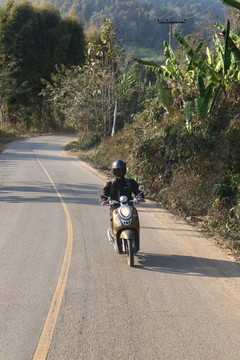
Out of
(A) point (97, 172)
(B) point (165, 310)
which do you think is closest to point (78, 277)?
(B) point (165, 310)

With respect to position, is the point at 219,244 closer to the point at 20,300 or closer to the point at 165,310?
the point at 165,310

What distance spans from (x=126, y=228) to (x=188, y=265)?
1247 mm

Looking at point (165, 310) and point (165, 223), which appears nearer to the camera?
point (165, 310)

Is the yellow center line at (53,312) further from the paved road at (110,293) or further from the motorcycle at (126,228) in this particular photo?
the motorcycle at (126,228)

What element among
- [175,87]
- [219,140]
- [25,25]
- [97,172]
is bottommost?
[97,172]

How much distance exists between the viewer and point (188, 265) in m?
7.29

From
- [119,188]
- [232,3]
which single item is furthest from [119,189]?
[232,3]

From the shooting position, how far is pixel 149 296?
5797 millimetres

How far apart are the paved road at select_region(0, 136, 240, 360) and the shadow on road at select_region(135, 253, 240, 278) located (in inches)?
0.7

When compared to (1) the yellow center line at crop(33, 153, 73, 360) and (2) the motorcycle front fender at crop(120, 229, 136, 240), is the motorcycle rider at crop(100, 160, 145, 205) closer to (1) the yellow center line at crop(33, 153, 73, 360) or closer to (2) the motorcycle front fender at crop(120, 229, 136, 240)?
(2) the motorcycle front fender at crop(120, 229, 136, 240)

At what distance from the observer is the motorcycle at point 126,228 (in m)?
7.08

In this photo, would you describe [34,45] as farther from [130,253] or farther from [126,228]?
[130,253]

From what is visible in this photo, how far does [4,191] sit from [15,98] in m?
39.2

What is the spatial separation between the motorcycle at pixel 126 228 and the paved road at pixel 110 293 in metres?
0.28
